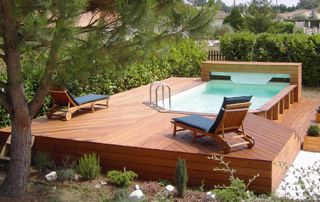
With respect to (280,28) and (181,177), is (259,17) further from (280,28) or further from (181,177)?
(181,177)

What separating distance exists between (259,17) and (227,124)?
26277 mm

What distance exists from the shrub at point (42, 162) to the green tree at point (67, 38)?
3.80 feet

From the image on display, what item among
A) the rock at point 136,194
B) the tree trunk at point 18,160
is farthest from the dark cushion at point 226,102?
the tree trunk at point 18,160

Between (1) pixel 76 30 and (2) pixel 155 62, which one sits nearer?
(1) pixel 76 30

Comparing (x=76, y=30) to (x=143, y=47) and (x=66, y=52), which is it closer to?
(x=66, y=52)

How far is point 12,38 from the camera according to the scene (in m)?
5.14

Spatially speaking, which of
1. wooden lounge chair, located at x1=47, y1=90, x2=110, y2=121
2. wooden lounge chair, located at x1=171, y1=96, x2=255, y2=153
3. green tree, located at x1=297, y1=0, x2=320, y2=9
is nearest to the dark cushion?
wooden lounge chair, located at x1=171, y1=96, x2=255, y2=153

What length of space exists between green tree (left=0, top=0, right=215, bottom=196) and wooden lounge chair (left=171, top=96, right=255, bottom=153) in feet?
3.89

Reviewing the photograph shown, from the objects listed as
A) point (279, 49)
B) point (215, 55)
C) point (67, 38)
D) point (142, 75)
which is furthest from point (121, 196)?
point (215, 55)

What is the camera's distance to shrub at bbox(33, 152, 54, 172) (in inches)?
275

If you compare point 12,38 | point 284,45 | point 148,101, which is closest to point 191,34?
point 12,38

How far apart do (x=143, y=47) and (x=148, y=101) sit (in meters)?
5.22

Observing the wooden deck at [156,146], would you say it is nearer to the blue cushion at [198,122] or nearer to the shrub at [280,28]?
the blue cushion at [198,122]

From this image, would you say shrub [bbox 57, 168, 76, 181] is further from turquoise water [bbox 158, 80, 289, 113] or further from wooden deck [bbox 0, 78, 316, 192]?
turquoise water [bbox 158, 80, 289, 113]
